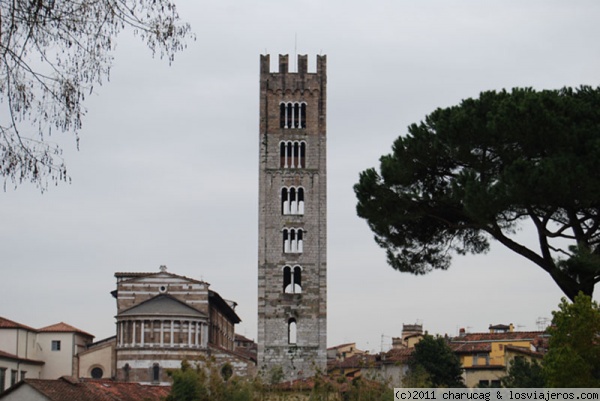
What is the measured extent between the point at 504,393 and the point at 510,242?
202 inches

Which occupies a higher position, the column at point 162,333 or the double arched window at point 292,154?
the double arched window at point 292,154

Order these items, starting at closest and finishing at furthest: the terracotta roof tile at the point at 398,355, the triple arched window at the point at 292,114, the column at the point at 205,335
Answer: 1. the terracotta roof tile at the point at 398,355
2. the triple arched window at the point at 292,114
3. the column at the point at 205,335

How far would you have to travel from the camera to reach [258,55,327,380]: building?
55.2 meters

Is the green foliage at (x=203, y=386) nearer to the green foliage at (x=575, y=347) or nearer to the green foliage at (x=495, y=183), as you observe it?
the green foliage at (x=495, y=183)

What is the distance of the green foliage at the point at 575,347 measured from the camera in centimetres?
2158

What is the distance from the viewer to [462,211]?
24.5 m

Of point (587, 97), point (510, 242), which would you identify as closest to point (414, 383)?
point (510, 242)

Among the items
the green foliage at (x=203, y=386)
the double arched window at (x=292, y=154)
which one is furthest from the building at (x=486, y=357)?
the green foliage at (x=203, y=386)

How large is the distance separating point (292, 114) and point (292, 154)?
8.07ft

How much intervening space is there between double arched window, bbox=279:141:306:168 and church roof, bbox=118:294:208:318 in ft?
34.9

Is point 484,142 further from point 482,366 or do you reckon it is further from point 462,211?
point 482,366

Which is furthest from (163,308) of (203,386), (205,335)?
(203,386)

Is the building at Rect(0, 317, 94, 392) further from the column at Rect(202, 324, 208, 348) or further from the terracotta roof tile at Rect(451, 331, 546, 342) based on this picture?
the terracotta roof tile at Rect(451, 331, 546, 342)

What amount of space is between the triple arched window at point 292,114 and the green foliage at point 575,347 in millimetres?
36066
